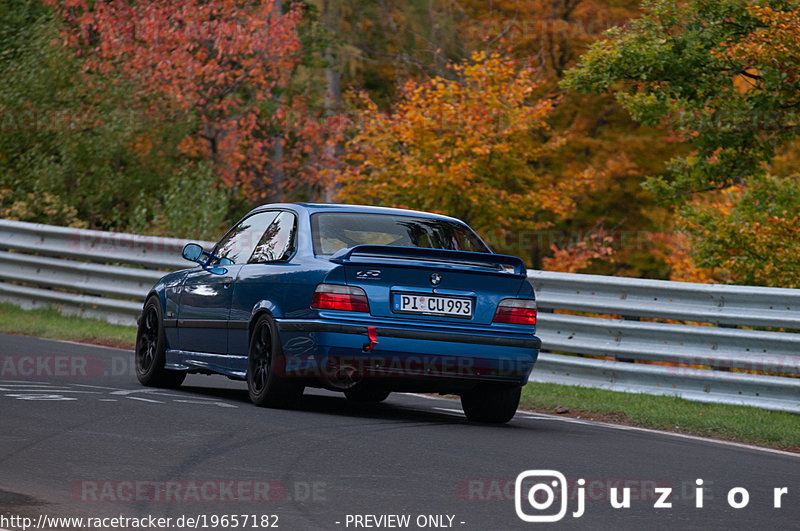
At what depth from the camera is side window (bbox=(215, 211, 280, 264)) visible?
34.2 feet

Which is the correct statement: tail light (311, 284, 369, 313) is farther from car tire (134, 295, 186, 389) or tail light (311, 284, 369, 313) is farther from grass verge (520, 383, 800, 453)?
grass verge (520, 383, 800, 453)

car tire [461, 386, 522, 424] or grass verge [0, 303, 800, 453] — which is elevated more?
car tire [461, 386, 522, 424]

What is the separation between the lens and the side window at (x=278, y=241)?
976 centimetres

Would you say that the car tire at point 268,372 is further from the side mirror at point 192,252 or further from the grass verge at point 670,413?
the grass verge at point 670,413

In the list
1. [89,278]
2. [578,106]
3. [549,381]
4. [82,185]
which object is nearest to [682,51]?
[549,381]

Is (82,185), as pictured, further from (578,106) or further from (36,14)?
(578,106)

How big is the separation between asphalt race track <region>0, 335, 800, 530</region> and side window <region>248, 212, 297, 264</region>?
1107mm

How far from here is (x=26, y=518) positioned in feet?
17.8

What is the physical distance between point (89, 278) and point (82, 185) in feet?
14.3

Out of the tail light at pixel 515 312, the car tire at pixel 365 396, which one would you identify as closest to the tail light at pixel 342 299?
the tail light at pixel 515 312

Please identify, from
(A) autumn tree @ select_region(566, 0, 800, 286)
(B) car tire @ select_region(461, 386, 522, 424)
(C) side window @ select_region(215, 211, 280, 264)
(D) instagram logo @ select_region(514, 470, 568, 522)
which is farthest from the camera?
(A) autumn tree @ select_region(566, 0, 800, 286)

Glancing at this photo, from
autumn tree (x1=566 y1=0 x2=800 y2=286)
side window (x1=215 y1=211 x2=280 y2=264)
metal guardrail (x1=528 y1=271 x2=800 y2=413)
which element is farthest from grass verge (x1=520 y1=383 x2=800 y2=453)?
autumn tree (x1=566 y1=0 x2=800 y2=286)

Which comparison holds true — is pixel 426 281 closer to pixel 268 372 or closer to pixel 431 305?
pixel 431 305

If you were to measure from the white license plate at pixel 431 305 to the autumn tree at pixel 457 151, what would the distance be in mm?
17720
